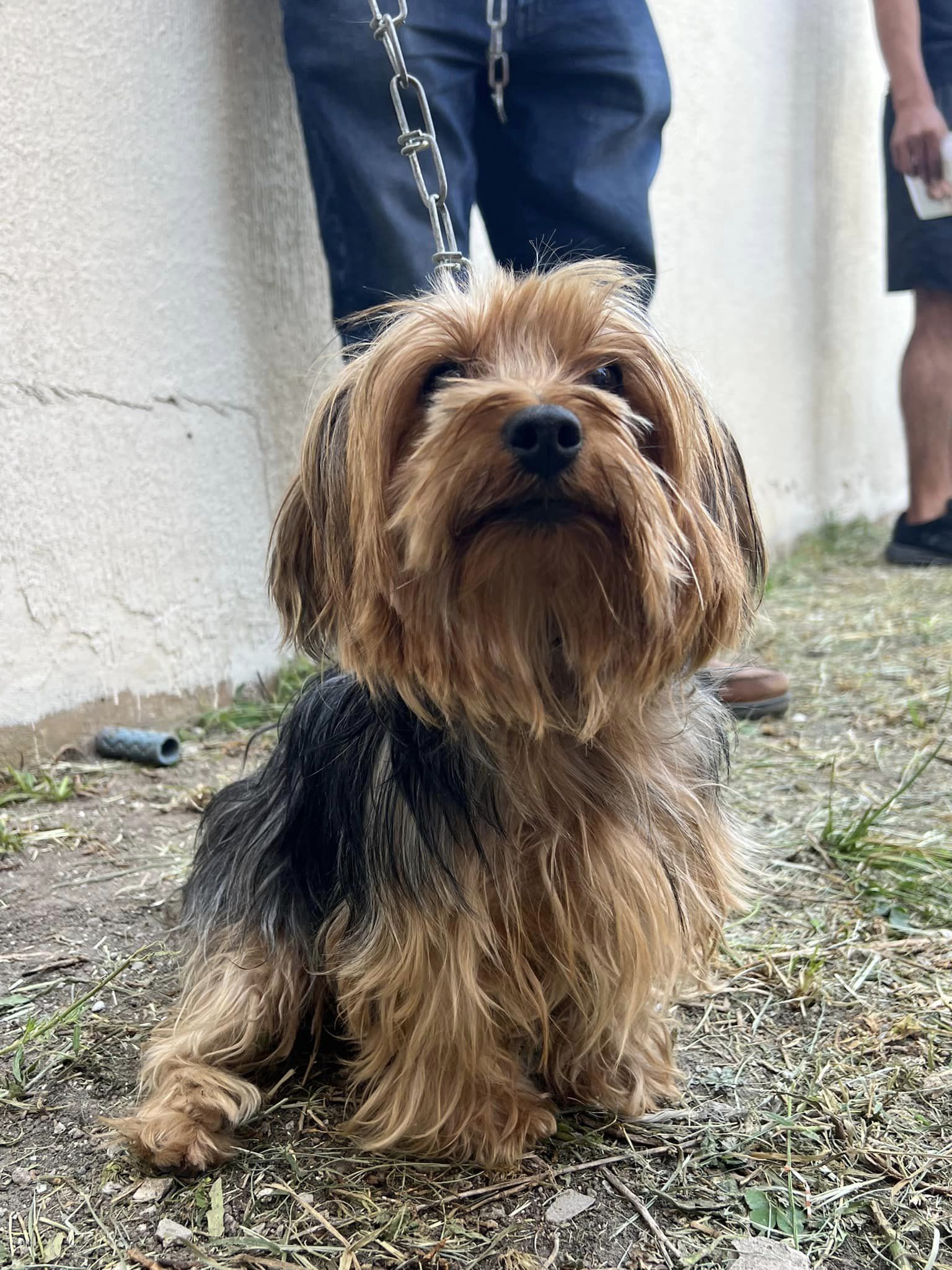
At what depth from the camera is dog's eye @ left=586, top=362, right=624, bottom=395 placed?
164 centimetres

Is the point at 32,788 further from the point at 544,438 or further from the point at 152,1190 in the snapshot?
the point at 544,438

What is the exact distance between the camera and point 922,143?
6.14 meters

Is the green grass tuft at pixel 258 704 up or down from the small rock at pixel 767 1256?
up

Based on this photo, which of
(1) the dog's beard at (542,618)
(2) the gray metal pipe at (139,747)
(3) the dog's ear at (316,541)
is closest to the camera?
(1) the dog's beard at (542,618)

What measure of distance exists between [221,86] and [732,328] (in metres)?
4.36

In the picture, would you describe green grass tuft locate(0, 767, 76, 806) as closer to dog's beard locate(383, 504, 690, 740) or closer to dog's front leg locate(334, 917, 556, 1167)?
dog's front leg locate(334, 917, 556, 1167)

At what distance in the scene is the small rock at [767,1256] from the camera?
4.77 feet

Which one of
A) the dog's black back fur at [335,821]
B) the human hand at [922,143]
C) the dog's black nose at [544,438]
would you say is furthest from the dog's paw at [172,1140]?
the human hand at [922,143]

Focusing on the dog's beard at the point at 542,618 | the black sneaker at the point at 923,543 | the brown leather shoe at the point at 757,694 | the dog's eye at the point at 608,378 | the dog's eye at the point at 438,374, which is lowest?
the black sneaker at the point at 923,543

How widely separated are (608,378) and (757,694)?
97.4 inches

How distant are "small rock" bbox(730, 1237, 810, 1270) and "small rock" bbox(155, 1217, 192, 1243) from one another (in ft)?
2.65

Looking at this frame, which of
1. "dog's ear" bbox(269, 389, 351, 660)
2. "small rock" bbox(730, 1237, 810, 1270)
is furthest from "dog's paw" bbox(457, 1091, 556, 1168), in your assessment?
"dog's ear" bbox(269, 389, 351, 660)

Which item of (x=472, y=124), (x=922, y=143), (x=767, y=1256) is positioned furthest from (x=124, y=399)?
(x=922, y=143)

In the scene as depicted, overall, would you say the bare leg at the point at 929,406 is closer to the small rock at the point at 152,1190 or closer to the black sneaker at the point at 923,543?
the black sneaker at the point at 923,543
